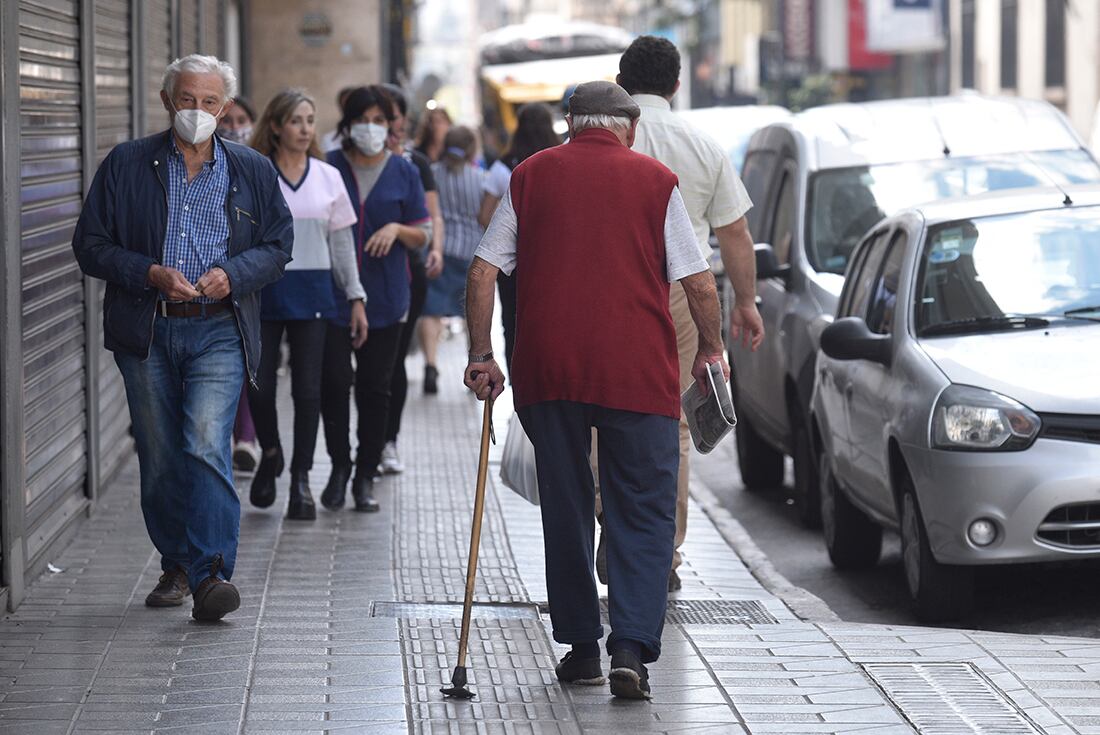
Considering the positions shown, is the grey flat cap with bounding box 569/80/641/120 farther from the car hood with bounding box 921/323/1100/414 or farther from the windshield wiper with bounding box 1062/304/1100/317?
the windshield wiper with bounding box 1062/304/1100/317

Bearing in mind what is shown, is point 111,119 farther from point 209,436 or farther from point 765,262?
point 209,436

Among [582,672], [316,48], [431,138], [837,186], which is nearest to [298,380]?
[582,672]

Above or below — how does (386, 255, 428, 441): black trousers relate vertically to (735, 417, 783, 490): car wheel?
above

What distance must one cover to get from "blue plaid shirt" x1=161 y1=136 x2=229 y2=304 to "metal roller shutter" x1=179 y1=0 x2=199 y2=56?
6657mm

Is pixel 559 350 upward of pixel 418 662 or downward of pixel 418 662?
upward

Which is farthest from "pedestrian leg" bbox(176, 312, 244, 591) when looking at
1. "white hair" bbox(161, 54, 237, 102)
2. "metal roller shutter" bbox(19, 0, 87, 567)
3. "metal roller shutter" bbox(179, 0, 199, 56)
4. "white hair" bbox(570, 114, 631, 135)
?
"metal roller shutter" bbox(179, 0, 199, 56)

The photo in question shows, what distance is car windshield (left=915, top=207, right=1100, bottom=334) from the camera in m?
8.34

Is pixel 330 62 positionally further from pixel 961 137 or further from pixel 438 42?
pixel 438 42

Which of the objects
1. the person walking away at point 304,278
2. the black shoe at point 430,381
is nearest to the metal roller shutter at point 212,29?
the black shoe at point 430,381

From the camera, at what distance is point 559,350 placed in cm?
593

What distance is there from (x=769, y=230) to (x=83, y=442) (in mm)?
4559

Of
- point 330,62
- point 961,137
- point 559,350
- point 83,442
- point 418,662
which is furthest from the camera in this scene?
point 330,62

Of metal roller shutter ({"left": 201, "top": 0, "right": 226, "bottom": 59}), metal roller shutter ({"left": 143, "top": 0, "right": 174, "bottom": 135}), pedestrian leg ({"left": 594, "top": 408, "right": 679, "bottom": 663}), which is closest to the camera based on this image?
pedestrian leg ({"left": 594, "top": 408, "right": 679, "bottom": 663})

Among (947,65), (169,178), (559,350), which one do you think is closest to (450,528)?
(169,178)
